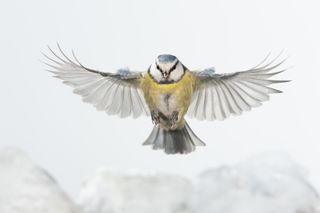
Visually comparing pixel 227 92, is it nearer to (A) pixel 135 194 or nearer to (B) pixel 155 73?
(B) pixel 155 73

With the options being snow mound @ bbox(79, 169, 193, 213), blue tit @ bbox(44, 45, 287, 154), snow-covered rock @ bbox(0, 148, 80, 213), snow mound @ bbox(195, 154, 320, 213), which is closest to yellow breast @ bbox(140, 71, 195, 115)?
blue tit @ bbox(44, 45, 287, 154)

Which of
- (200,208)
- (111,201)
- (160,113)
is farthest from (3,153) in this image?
(160,113)

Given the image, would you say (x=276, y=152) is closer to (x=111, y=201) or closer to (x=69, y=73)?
(x=111, y=201)

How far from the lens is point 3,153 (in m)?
1.85

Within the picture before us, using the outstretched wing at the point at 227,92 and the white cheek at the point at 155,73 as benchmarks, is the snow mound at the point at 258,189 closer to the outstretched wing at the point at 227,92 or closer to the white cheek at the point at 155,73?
the outstretched wing at the point at 227,92

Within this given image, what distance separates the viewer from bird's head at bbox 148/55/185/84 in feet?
2.23

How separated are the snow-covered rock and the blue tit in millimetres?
956

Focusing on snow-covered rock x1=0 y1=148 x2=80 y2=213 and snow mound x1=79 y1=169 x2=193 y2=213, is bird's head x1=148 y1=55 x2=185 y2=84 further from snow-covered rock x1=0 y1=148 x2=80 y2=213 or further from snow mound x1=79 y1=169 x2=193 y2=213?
snow mound x1=79 y1=169 x2=193 y2=213

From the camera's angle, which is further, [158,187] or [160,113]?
[158,187]

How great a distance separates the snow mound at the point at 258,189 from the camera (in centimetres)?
188

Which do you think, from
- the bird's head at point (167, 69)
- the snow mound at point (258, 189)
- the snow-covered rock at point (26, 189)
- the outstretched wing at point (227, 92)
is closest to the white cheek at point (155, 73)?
the bird's head at point (167, 69)

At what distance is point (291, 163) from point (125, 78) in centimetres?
130

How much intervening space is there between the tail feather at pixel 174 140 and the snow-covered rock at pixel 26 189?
0.96 metres

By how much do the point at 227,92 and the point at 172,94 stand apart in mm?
180
